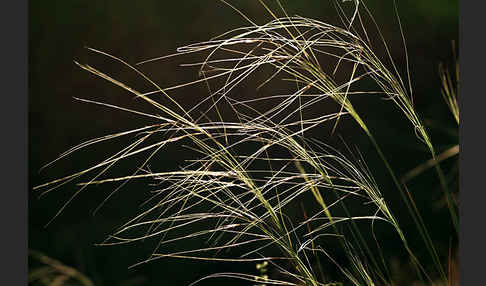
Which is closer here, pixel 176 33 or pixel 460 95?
pixel 460 95

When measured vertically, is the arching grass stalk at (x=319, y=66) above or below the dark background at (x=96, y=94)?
above

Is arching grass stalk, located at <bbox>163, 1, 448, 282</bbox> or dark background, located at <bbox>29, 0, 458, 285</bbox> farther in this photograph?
dark background, located at <bbox>29, 0, 458, 285</bbox>

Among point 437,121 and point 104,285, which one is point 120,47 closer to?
point 104,285

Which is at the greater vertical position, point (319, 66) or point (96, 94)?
point (319, 66)

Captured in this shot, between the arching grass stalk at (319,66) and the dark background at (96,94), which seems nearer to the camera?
the arching grass stalk at (319,66)

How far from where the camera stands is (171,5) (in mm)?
2211

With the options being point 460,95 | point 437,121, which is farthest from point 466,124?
point 437,121

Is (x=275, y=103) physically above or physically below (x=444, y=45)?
below

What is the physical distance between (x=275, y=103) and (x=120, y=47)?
23.6 inches

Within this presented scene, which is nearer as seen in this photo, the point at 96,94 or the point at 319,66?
the point at 319,66

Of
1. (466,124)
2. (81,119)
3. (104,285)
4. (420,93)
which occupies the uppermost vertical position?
(466,124)

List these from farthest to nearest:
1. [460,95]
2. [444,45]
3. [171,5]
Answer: [444,45]
[171,5]
[460,95]

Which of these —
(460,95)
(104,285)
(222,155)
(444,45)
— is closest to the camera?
(222,155)

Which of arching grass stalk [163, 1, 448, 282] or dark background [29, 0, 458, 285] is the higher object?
arching grass stalk [163, 1, 448, 282]
